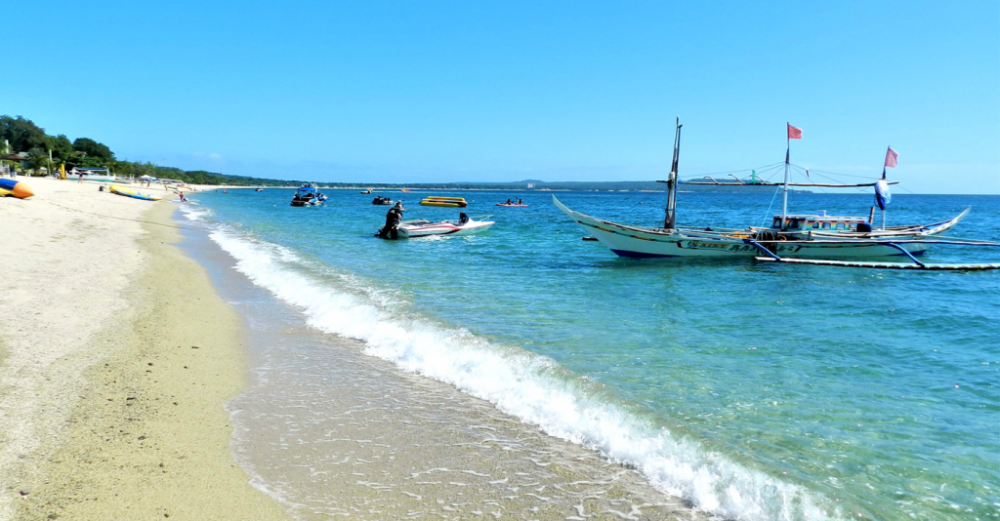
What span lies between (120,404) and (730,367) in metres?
7.37

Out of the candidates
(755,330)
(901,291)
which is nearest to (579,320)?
(755,330)

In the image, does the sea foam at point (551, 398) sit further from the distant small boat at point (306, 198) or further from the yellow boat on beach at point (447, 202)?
the yellow boat on beach at point (447, 202)

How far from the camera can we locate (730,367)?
25.5 ft

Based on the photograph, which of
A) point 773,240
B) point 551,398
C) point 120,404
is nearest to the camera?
point 120,404

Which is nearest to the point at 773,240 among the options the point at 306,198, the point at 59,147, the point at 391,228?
the point at 391,228

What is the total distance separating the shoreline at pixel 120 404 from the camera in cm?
387

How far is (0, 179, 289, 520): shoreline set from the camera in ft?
12.7

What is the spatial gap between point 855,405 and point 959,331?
631 cm

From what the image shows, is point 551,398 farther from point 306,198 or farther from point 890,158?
point 306,198

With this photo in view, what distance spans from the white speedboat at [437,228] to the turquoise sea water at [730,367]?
12.4 meters

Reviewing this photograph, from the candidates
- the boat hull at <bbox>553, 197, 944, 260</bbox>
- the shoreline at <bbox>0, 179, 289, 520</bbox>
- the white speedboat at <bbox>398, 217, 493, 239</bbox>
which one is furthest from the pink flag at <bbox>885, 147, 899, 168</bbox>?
the shoreline at <bbox>0, 179, 289, 520</bbox>

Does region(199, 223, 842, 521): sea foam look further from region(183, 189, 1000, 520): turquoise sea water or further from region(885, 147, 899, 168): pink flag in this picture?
region(885, 147, 899, 168): pink flag

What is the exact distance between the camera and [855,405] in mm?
6426

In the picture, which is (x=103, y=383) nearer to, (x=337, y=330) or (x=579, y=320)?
(x=337, y=330)
